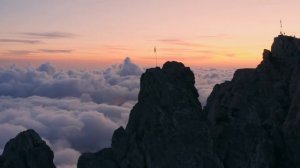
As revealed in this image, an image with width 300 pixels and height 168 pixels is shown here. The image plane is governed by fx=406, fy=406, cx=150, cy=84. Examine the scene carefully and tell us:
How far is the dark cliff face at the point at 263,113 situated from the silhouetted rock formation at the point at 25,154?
31825mm

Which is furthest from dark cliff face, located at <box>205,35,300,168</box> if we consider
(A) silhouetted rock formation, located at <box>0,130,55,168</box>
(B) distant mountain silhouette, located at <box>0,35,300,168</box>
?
(A) silhouetted rock formation, located at <box>0,130,55,168</box>

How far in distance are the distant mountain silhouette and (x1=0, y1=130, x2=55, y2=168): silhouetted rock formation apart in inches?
15.5

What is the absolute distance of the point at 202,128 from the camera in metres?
65.3

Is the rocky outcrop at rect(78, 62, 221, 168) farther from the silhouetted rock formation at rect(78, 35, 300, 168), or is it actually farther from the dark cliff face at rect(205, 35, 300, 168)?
the dark cliff face at rect(205, 35, 300, 168)

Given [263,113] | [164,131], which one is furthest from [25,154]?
[263,113]

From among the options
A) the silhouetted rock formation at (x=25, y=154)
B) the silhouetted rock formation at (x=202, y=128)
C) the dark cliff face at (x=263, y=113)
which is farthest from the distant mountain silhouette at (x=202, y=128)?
the silhouetted rock formation at (x=25, y=154)

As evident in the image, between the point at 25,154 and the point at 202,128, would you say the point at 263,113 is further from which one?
the point at 25,154

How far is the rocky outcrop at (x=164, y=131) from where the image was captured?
211ft

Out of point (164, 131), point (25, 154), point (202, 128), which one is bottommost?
point (25, 154)

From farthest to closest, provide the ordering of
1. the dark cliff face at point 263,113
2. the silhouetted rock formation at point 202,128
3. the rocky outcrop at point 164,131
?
the dark cliff face at point 263,113
the silhouetted rock formation at point 202,128
the rocky outcrop at point 164,131

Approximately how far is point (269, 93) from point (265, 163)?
15183mm

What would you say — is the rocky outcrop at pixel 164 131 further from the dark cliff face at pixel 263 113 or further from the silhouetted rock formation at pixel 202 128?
the dark cliff face at pixel 263 113

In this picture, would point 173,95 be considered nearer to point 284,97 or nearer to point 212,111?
point 212,111

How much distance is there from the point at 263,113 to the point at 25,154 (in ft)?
147
